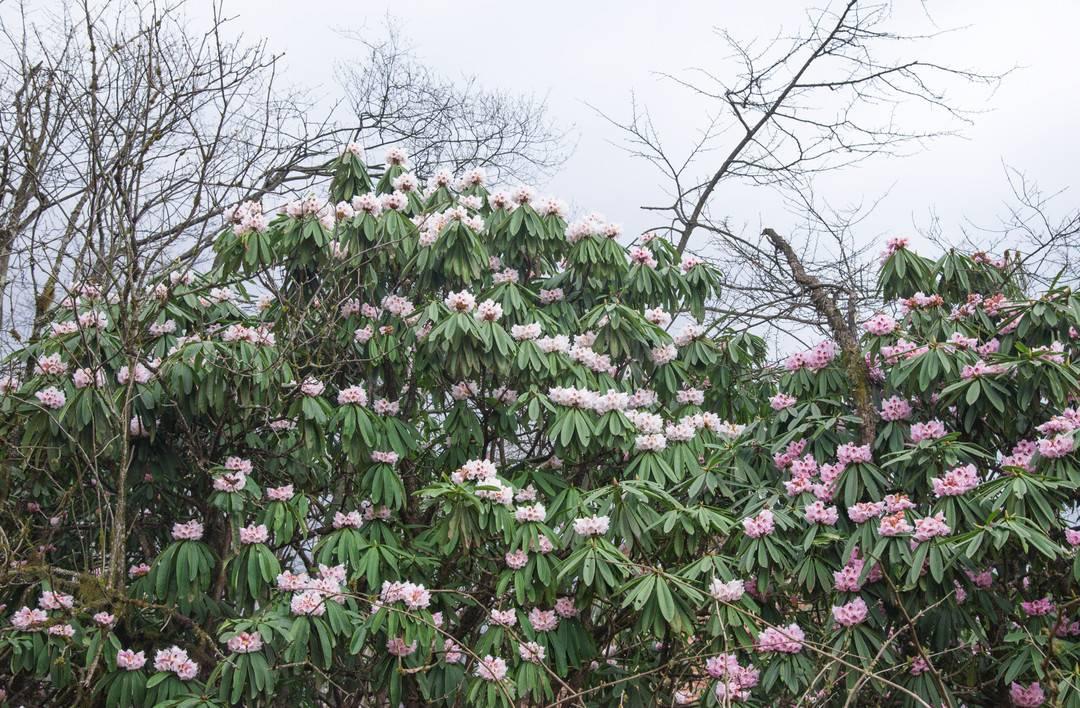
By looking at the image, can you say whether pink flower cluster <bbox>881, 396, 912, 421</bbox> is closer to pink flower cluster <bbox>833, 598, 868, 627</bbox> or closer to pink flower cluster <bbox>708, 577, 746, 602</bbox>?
pink flower cluster <bbox>833, 598, 868, 627</bbox>

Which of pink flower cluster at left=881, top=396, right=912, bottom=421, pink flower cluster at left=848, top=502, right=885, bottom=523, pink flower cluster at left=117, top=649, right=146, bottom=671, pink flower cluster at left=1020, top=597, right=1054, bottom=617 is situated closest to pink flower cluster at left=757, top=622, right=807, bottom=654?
pink flower cluster at left=848, top=502, right=885, bottom=523

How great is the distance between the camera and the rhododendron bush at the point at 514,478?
384 centimetres

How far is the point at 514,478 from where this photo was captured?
464 centimetres

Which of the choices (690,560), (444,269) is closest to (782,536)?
(690,560)

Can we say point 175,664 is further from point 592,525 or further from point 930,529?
point 930,529

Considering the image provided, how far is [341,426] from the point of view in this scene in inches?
182

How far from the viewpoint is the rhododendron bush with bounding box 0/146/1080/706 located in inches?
151

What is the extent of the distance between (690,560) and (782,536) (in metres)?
0.42

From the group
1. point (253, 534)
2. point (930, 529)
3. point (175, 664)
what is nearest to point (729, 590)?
point (930, 529)

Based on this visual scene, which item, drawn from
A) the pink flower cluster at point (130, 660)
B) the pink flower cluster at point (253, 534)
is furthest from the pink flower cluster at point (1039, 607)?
the pink flower cluster at point (130, 660)

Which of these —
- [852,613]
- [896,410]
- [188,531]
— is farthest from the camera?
[188,531]

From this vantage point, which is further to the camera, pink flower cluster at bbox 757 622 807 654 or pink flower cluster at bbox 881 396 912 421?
pink flower cluster at bbox 881 396 912 421

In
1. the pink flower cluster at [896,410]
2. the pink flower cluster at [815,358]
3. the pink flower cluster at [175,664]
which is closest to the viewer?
the pink flower cluster at [175,664]

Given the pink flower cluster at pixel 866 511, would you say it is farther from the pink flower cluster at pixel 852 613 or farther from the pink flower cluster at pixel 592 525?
the pink flower cluster at pixel 592 525
